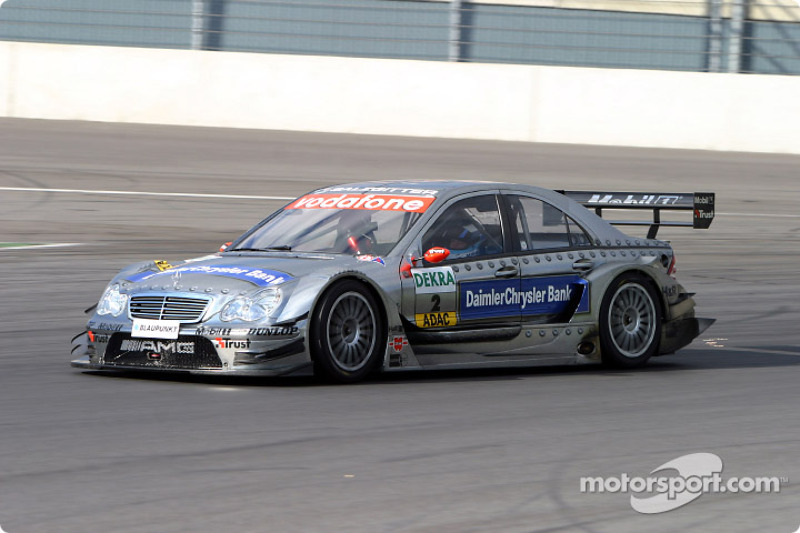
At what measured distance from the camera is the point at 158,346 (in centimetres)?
793

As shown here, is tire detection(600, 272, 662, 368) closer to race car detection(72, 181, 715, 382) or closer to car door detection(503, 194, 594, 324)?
race car detection(72, 181, 715, 382)

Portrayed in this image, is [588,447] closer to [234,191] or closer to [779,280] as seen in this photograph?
[779,280]

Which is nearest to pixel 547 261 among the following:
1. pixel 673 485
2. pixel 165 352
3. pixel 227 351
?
pixel 227 351

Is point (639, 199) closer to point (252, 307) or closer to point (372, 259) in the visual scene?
point (372, 259)

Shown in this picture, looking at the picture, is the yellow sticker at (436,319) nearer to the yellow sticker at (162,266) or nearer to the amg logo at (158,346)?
the amg logo at (158,346)

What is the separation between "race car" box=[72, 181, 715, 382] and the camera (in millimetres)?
7891

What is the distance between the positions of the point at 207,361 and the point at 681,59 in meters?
18.7

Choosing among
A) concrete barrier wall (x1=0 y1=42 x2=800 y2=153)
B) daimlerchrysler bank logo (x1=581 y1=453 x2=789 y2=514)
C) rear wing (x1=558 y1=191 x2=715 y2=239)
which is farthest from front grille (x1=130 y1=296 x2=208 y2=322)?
concrete barrier wall (x1=0 y1=42 x2=800 y2=153)

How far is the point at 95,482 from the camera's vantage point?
542cm

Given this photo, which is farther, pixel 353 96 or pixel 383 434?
pixel 353 96

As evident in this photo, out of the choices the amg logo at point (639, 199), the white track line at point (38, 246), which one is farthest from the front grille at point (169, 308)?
the white track line at point (38, 246)

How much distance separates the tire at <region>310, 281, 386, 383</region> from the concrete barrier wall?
1686 centimetres

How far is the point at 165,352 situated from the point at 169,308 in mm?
253

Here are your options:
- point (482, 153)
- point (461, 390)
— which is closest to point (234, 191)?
point (482, 153)
